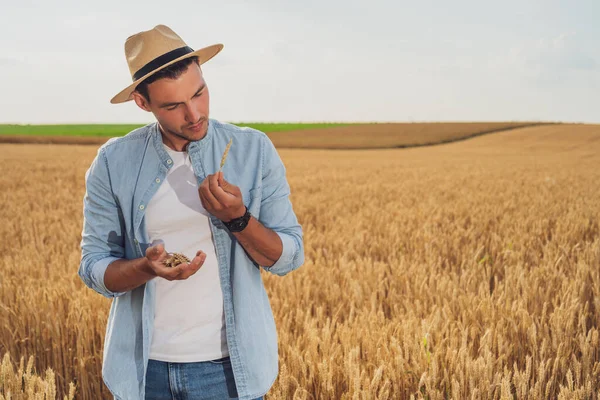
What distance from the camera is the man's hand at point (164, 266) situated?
4.80 ft

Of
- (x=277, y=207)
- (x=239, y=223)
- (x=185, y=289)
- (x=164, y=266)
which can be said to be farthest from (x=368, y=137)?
(x=164, y=266)

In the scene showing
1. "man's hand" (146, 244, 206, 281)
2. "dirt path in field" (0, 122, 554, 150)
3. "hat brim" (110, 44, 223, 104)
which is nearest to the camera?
"man's hand" (146, 244, 206, 281)

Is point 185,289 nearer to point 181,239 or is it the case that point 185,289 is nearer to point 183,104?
point 181,239

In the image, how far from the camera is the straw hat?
1677mm

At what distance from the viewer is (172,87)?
165cm

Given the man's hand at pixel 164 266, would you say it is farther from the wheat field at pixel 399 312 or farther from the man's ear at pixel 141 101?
the wheat field at pixel 399 312

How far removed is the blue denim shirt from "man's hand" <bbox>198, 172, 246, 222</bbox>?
21 cm

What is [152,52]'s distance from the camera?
1687 millimetres

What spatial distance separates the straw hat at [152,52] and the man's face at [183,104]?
0.05 metres

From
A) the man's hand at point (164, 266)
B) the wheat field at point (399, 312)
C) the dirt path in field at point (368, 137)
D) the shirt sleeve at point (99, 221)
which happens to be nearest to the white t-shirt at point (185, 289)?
the shirt sleeve at point (99, 221)

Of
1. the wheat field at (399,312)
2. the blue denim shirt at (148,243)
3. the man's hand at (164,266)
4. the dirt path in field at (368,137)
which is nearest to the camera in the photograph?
the man's hand at (164,266)

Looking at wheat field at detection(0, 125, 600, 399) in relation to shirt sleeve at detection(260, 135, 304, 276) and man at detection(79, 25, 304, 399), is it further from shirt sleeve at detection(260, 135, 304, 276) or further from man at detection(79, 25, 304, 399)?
shirt sleeve at detection(260, 135, 304, 276)

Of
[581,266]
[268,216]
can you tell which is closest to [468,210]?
[581,266]

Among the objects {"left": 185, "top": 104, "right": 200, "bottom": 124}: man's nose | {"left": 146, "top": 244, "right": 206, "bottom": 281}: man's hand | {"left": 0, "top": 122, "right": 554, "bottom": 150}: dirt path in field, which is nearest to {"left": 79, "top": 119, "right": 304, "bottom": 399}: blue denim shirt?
{"left": 185, "top": 104, "right": 200, "bottom": 124}: man's nose
